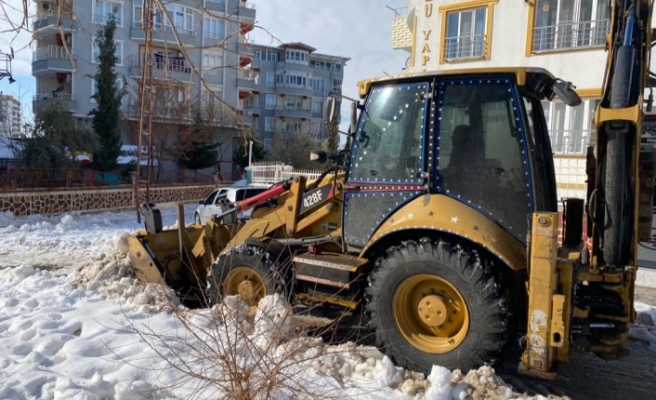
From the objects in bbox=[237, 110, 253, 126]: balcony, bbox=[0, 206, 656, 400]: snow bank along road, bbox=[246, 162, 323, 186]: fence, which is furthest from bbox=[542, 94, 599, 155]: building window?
bbox=[246, 162, 323, 186]: fence

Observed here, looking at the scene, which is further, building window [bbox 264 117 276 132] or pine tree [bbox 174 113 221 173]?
building window [bbox 264 117 276 132]

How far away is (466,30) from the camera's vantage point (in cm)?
1731

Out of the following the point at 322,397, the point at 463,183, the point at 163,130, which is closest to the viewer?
the point at 322,397

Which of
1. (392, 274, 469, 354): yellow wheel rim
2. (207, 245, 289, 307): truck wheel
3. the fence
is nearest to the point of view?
(392, 274, 469, 354): yellow wheel rim

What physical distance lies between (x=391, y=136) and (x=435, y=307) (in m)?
1.65

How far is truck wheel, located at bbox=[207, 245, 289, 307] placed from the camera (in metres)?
5.73

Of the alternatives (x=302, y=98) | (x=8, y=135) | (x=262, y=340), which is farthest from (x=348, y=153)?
(x=302, y=98)

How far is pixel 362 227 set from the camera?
5328mm

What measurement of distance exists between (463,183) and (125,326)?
3322mm

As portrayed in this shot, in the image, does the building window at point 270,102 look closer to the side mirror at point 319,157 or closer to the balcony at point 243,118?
the balcony at point 243,118

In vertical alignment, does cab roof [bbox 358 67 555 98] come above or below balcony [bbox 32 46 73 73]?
below

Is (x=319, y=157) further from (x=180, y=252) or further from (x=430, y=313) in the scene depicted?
(x=180, y=252)

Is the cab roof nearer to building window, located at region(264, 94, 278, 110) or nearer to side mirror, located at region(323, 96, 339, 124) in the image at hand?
side mirror, located at region(323, 96, 339, 124)

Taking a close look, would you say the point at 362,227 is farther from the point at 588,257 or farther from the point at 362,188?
the point at 588,257
